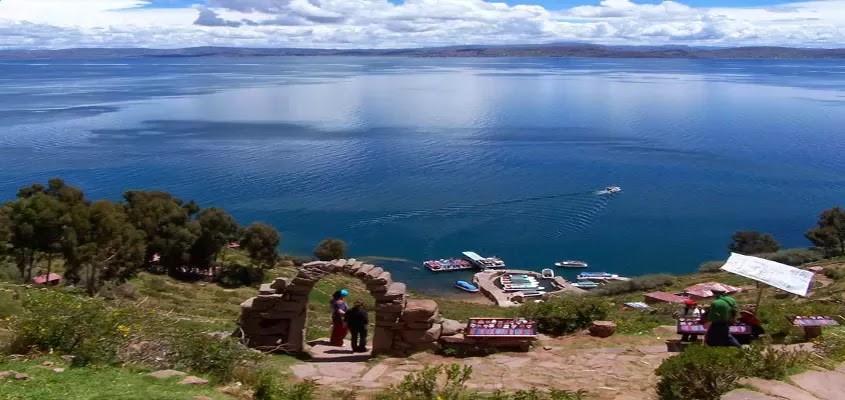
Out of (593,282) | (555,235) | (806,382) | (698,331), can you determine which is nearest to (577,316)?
(698,331)

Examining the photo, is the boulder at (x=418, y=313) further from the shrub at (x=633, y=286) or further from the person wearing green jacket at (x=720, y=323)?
the shrub at (x=633, y=286)

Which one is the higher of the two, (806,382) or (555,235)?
(806,382)

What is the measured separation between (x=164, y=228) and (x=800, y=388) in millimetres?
36844

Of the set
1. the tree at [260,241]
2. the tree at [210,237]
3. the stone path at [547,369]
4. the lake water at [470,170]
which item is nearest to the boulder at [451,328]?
the stone path at [547,369]

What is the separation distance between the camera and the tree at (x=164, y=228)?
3994 cm

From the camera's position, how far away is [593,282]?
163ft

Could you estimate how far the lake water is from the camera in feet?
190

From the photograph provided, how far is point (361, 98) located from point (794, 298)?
136 metres

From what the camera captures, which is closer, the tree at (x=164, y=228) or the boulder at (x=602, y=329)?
the boulder at (x=602, y=329)

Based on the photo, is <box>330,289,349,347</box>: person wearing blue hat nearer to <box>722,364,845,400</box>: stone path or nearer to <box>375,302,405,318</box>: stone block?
<box>375,302,405,318</box>: stone block

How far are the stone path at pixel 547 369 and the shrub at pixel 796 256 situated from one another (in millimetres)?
36206

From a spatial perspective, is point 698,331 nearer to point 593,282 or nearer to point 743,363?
point 743,363

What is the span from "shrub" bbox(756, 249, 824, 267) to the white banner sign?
33854 mm

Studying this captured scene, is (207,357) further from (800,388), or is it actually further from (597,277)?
(597,277)
